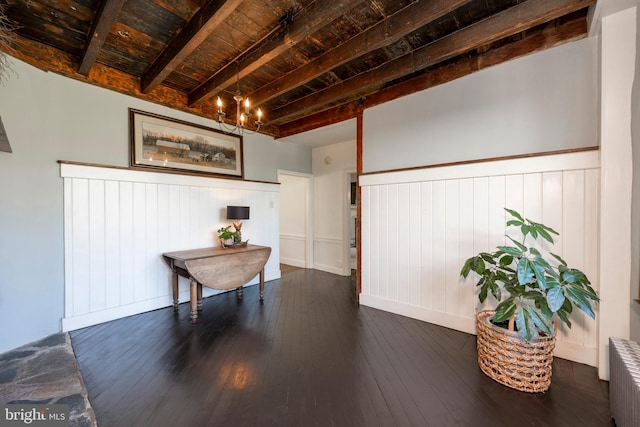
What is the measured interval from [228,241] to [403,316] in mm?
2508

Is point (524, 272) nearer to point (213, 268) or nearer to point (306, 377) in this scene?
point (306, 377)

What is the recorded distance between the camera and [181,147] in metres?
3.41

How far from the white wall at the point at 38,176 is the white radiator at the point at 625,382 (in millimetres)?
4132

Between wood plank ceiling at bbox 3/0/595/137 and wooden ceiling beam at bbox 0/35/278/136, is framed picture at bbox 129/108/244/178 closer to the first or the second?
wooden ceiling beam at bbox 0/35/278/136

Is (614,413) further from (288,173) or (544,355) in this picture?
(288,173)

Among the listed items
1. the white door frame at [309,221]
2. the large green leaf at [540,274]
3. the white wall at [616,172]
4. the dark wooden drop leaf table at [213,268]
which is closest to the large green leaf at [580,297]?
the large green leaf at [540,274]

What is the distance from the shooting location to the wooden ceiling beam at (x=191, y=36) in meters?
1.78

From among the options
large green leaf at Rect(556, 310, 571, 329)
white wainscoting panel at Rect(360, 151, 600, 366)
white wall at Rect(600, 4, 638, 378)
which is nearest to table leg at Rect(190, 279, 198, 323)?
white wainscoting panel at Rect(360, 151, 600, 366)

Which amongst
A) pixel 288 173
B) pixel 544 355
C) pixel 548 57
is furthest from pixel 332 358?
pixel 288 173

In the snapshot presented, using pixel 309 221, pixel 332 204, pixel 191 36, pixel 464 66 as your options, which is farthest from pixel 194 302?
pixel 464 66

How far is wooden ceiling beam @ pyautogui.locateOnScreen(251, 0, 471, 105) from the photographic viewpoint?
1795 millimetres

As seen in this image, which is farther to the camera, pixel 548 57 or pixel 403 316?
pixel 403 316

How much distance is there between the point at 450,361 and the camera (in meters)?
2.06

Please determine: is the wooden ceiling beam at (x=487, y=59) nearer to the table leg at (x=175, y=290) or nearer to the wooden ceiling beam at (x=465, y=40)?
the wooden ceiling beam at (x=465, y=40)
